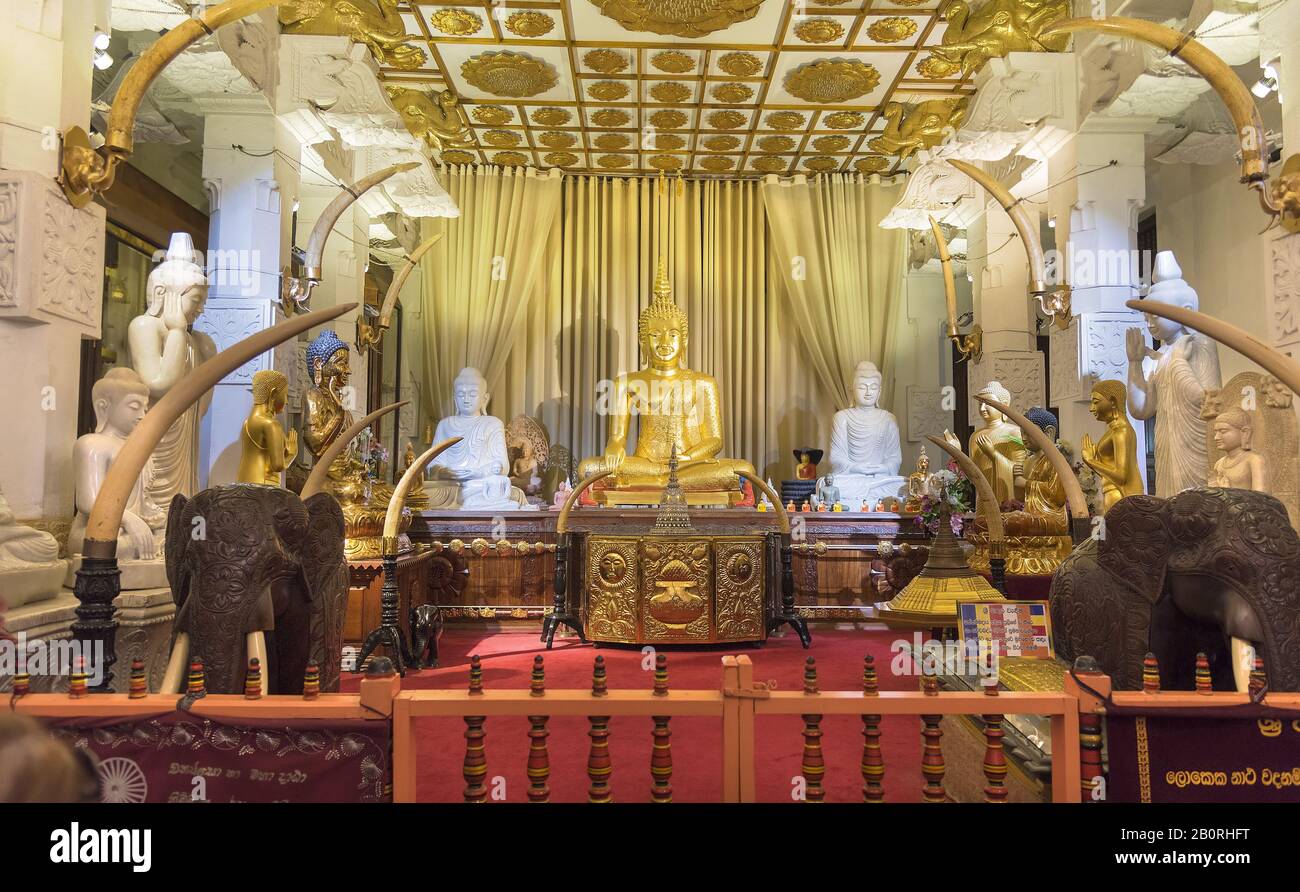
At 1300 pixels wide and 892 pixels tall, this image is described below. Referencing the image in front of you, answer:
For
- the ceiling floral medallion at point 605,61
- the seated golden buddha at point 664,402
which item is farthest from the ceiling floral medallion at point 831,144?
the ceiling floral medallion at point 605,61

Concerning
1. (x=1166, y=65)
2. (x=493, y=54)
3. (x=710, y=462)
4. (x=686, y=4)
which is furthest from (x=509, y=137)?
(x=1166, y=65)

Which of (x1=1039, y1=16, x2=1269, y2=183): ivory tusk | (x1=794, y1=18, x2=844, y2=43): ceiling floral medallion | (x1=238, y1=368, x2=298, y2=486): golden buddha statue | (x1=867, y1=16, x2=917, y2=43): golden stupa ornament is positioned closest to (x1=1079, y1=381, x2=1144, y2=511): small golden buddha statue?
(x1=1039, y1=16, x2=1269, y2=183): ivory tusk

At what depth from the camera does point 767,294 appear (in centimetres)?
955

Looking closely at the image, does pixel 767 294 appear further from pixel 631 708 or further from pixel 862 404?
pixel 631 708

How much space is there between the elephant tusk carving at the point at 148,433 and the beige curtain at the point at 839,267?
25.0 ft

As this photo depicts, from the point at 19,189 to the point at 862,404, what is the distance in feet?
21.7

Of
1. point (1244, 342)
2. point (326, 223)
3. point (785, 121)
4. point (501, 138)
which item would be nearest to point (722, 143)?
point (785, 121)

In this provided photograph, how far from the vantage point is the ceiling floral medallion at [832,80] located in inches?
273

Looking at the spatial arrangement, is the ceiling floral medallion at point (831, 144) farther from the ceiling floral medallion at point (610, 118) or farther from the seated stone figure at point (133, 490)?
the seated stone figure at point (133, 490)

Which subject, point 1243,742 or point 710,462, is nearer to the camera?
point 1243,742

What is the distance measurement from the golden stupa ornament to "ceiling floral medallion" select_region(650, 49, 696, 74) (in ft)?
4.58

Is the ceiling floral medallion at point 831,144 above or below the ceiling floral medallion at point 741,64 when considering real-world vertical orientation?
above
